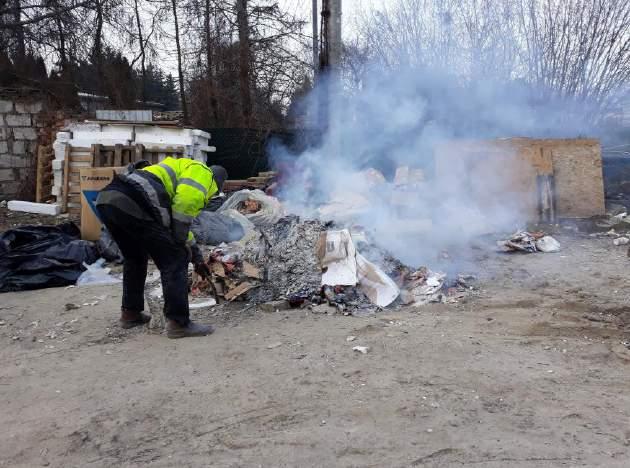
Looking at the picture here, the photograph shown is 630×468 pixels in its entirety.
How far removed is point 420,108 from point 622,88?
13.1 ft

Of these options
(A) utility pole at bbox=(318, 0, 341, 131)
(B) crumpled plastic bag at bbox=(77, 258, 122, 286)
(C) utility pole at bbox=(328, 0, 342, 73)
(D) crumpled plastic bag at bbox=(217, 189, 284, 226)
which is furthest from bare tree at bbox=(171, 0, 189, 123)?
(B) crumpled plastic bag at bbox=(77, 258, 122, 286)

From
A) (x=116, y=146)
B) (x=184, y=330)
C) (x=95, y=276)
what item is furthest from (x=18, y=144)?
(x=184, y=330)

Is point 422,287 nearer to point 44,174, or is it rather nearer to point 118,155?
point 118,155

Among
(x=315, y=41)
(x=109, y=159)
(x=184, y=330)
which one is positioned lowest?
(x=184, y=330)

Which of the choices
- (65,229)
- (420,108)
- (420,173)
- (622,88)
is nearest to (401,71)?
(420,108)

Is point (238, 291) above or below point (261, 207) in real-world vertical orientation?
below

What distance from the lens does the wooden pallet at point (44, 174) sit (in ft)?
33.3

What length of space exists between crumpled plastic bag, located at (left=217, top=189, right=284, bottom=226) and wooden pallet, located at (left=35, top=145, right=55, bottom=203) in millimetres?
4425

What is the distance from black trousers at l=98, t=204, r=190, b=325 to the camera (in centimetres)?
397

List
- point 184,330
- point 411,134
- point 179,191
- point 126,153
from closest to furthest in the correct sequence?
point 179,191 → point 184,330 → point 126,153 → point 411,134

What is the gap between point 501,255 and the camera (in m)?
6.77

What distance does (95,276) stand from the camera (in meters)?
6.27

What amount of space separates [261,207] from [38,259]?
125 inches

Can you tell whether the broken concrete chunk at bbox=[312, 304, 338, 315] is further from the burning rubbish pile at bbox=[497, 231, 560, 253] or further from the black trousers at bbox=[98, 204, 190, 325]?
the burning rubbish pile at bbox=[497, 231, 560, 253]
